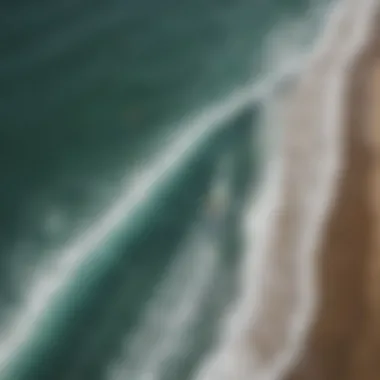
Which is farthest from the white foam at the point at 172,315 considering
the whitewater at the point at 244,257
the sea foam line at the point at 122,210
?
the sea foam line at the point at 122,210

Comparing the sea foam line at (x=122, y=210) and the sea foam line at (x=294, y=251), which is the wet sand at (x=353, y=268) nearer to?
the sea foam line at (x=294, y=251)

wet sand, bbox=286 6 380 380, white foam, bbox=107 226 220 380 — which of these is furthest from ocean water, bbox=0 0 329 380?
wet sand, bbox=286 6 380 380

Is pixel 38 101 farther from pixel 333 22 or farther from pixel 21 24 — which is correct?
pixel 333 22

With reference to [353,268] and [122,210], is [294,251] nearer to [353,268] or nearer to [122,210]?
[353,268]

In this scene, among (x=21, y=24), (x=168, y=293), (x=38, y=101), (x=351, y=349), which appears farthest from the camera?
(x=21, y=24)

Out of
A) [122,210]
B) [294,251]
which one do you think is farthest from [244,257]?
[122,210]

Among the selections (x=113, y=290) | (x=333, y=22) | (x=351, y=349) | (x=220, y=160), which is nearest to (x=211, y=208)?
(x=220, y=160)

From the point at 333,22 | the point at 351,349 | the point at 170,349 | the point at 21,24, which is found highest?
the point at 21,24
